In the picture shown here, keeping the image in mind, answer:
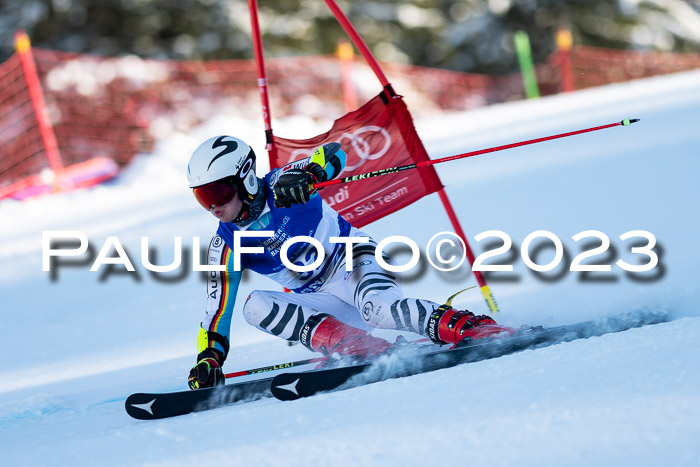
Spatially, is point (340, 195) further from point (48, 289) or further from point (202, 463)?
point (48, 289)

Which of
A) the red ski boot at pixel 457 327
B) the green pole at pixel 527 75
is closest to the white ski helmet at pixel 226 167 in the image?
the red ski boot at pixel 457 327

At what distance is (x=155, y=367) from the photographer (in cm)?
432

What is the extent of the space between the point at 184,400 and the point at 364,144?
1614mm

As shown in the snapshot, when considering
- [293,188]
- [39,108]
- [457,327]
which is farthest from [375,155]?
[39,108]

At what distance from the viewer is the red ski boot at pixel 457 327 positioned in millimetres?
3285

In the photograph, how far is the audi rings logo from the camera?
425 cm

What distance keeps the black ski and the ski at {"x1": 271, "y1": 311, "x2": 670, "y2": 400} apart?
0.83 feet

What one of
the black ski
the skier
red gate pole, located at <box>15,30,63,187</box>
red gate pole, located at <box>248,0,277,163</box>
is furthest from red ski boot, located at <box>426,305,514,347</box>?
red gate pole, located at <box>15,30,63,187</box>

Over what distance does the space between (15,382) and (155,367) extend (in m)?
0.72

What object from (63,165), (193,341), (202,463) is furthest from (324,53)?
(202,463)

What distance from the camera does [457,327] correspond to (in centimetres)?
332

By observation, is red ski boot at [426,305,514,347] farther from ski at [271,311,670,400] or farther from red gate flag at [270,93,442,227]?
red gate flag at [270,93,442,227]

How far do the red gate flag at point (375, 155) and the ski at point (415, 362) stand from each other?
1208 millimetres

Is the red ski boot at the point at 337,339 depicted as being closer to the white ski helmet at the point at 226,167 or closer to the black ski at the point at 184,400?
the black ski at the point at 184,400
